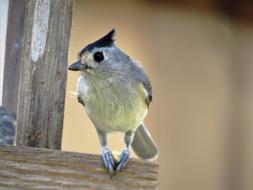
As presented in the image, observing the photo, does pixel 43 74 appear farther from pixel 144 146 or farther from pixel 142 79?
pixel 144 146

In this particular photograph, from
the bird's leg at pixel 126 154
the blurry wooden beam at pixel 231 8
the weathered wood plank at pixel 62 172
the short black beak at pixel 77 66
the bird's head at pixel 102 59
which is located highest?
the blurry wooden beam at pixel 231 8

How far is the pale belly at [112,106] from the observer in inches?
134

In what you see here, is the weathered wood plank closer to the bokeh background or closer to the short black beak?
the short black beak

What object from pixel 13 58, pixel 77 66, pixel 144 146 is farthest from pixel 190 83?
pixel 13 58

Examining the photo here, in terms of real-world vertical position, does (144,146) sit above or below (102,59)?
below

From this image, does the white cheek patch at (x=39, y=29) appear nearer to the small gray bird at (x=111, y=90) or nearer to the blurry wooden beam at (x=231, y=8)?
the small gray bird at (x=111, y=90)

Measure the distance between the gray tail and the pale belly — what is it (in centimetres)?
31

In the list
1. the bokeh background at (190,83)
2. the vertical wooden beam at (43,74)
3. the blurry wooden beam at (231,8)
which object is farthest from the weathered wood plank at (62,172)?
the blurry wooden beam at (231,8)

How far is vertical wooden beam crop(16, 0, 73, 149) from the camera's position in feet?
8.89

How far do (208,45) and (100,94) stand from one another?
110 cm

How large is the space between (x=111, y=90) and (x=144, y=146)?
52cm

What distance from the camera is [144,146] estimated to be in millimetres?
3855

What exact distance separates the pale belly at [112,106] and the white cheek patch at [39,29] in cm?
70

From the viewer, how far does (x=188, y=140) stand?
430 centimetres
